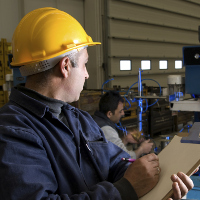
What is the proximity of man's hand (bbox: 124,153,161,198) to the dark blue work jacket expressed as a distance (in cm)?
8

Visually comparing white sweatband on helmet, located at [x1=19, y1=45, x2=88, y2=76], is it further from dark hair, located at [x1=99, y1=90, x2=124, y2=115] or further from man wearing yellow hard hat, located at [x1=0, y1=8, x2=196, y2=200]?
dark hair, located at [x1=99, y1=90, x2=124, y2=115]

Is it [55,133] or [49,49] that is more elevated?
[49,49]

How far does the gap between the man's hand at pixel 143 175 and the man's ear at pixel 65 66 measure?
425 millimetres

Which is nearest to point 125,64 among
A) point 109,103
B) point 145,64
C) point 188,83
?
point 145,64

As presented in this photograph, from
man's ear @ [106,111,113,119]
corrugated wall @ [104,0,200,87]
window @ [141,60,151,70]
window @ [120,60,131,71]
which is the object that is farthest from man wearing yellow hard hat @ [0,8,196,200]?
window @ [141,60,151,70]

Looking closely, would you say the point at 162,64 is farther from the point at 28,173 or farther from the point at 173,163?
the point at 28,173

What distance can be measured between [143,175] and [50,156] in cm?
32

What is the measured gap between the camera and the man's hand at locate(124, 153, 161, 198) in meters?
0.86

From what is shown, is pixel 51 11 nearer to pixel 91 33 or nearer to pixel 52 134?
pixel 52 134

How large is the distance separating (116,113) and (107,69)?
3.22m

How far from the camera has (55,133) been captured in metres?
0.90

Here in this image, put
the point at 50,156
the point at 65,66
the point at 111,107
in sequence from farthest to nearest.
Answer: the point at 111,107
the point at 65,66
the point at 50,156

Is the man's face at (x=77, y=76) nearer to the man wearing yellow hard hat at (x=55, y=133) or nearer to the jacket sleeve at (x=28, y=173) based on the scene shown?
the man wearing yellow hard hat at (x=55, y=133)

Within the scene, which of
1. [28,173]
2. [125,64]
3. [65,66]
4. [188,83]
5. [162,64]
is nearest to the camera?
[28,173]
